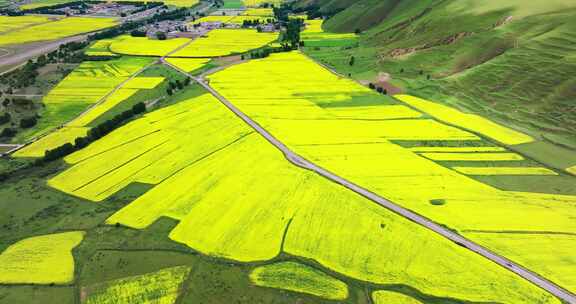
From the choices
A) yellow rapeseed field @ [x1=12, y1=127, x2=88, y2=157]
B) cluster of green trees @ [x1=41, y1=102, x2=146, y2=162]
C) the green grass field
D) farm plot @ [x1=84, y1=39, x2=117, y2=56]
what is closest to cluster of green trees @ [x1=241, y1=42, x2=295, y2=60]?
the green grass field

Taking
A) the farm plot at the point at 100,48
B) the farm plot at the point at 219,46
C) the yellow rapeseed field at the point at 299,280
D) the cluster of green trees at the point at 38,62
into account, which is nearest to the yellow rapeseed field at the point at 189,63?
the farm plot at the point at 219,46

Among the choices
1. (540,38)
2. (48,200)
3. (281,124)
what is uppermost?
(540,38)

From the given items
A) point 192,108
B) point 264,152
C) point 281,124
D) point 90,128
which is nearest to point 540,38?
point 281,124

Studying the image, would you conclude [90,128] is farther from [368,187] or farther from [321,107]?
[368,187]

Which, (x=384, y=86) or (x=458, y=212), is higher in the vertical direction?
(x=384, y=86)

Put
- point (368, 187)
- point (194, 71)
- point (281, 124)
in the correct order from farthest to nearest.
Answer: point (194, 71)
point (281, 124)
point (368, 187)

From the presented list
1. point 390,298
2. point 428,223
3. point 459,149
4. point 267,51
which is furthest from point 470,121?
point 267,51

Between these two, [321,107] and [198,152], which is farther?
[321,107]

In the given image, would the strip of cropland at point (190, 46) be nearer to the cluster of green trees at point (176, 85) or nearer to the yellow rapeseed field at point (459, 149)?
the cluster of green trees at point (176, 85)

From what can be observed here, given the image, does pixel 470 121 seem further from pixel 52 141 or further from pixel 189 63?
pixel 189 63

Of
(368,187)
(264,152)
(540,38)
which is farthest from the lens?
(540,38)
